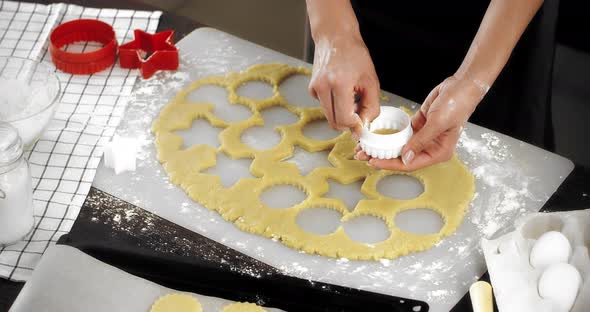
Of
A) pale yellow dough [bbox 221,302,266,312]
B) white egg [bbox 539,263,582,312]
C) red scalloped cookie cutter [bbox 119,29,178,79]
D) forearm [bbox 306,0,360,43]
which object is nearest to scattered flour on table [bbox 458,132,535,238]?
white egg [bbox 539,263,582,312]

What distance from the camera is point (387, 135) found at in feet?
5.11

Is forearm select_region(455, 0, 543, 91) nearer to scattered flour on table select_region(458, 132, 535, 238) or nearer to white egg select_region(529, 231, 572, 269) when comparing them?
scattered flour on table select_region(458, 132, 535, 238)

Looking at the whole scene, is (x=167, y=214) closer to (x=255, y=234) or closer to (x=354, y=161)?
(x=255, y=234)

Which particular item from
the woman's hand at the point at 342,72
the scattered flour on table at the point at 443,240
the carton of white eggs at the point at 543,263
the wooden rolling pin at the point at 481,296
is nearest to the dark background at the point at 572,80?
Answer: the scattered flour on table at the point at 443,240

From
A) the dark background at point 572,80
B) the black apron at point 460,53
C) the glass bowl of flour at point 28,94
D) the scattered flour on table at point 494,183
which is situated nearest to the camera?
the scattered flour on table at point 494,183

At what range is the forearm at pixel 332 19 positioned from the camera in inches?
64.6

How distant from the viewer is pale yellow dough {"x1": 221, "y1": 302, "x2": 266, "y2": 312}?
52.1 inches

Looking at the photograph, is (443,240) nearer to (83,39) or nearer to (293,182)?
(293,182)

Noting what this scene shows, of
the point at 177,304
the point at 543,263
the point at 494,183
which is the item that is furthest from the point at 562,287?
the point at 177,304

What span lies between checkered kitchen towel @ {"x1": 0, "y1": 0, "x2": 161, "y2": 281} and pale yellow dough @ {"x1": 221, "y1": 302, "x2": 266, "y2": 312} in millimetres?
352

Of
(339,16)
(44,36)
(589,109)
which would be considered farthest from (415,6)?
(589,109)

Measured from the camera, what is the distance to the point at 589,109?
2.89 m

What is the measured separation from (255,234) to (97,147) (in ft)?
1.35

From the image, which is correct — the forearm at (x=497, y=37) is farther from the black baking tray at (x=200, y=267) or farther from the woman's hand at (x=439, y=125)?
the black baking tray at (x=200, y=267)
